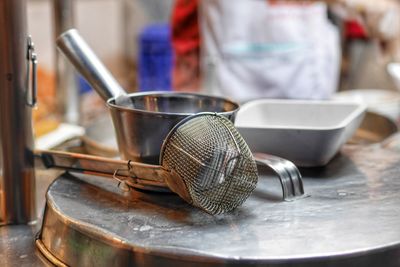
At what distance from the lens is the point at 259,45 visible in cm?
185

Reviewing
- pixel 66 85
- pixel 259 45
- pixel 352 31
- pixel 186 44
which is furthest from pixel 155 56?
pixel 66 85

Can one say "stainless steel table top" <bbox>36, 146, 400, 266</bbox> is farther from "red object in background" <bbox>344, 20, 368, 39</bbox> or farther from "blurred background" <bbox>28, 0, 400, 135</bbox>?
"red object in background" <bbox>344, 20, 368, 39</bbox>

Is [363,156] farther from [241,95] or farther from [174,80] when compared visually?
[174,80]

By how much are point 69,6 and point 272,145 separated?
0.63 meters

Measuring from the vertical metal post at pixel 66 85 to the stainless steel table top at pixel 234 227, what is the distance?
58 cm

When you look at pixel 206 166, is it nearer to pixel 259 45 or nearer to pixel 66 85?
pixel 66 85

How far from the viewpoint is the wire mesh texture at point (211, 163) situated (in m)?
0.57

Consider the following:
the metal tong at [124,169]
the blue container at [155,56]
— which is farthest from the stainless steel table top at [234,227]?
the blue container at [155,56]

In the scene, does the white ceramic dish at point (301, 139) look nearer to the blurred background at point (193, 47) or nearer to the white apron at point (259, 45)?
the blurred background at point (193, 47)

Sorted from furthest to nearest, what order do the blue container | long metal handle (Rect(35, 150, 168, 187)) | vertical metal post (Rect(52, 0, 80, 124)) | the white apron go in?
the blue container < the white apron < vertical metal post (Rect(52, 0, 80, 124)) < long metal handle (Rect(35, 150, 168, 187))

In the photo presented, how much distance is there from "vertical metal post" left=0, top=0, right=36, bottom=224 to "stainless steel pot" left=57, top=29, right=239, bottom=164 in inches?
3.2

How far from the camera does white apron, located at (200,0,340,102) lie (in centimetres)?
183

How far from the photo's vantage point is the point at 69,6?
1195mm

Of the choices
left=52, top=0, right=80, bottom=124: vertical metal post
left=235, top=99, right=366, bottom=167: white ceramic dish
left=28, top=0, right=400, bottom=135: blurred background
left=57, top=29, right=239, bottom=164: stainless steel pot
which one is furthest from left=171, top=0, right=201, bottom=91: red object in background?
left=57, top=29, right=239, bottom=164: stainless steel pot
